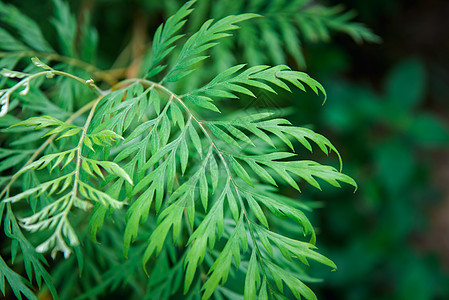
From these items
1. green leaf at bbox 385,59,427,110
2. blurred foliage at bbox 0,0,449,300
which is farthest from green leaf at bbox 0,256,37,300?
green leaf at bbox 385,59,427,110

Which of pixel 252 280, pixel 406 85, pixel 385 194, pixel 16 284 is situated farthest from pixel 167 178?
pixel 406 85

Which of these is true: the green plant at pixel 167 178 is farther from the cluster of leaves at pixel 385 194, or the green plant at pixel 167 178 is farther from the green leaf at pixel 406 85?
the green leaf at pixel 406 85

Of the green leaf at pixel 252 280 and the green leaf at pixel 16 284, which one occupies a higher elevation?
the green leaf at pixel 252 280

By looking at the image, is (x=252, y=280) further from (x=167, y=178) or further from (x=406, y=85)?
(x=406, y=85)

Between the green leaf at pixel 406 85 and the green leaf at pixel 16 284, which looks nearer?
the green leaf at pixel 16 284

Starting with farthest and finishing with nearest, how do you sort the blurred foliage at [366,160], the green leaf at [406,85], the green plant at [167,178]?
the green leaf at [406,85], the blurred foliage at [366,160], the green plant at [167,178]

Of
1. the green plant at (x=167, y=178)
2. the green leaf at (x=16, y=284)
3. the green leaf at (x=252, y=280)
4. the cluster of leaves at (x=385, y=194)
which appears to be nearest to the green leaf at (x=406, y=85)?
the cluster of leaves at (x=385, y=194)

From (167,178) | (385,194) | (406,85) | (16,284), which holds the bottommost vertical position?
(385,194)

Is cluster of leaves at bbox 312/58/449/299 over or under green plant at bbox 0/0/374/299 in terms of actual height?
under

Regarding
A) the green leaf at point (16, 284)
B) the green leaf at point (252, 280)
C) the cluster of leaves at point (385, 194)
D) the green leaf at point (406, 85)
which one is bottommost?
the cluster of leaves at point (385, 194)

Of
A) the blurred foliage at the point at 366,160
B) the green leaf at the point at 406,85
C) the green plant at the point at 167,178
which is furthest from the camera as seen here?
the green leaf at the point at 406,85

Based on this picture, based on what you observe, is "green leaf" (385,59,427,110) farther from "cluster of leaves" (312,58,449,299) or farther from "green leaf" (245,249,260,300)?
"green leaf" (245,249,260,300)

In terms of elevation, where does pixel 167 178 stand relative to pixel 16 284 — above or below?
above

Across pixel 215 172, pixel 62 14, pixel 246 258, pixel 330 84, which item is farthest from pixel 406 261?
pixel 62 14
